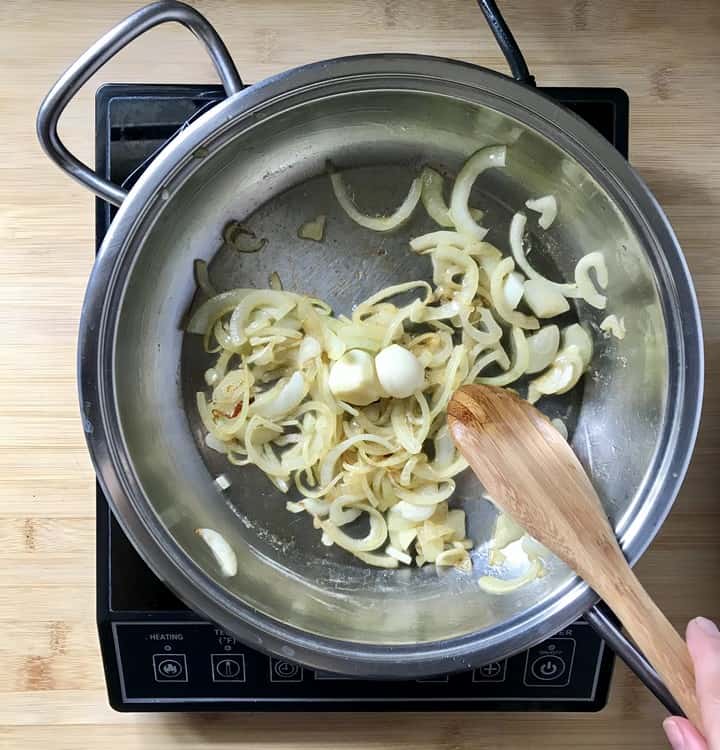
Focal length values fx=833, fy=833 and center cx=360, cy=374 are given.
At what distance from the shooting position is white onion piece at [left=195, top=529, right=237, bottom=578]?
0.95 m

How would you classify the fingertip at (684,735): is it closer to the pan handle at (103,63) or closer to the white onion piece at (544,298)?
the white onion piece at (544,298)

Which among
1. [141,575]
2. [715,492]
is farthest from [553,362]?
[141,575]

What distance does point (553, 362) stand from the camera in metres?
1.06

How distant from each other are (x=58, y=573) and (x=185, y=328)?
34 centimetres

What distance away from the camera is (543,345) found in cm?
105

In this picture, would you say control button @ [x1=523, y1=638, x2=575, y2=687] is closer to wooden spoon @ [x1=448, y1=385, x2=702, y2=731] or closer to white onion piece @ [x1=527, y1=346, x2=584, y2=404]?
wooden spoon @ [x1=448, y1=385, x2=702, y2=731]

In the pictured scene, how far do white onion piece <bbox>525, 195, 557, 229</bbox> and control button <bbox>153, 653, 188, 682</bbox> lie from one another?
2.27 ft

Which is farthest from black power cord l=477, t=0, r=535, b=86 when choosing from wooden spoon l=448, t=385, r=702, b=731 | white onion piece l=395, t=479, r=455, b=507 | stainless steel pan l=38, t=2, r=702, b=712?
white onion piece l=395, t=479, r=455, b=507

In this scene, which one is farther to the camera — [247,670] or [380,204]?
[380,204]

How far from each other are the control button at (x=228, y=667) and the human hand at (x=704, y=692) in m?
0.47

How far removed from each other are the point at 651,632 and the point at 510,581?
0.20 m

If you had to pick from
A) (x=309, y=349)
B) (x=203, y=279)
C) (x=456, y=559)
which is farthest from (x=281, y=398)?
(x=456, y=559)

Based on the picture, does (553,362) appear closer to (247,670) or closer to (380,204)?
(380,204)

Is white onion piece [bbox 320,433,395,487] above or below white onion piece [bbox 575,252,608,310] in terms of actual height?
below
